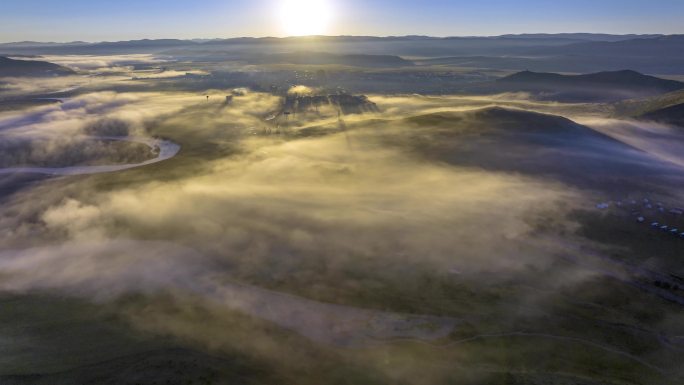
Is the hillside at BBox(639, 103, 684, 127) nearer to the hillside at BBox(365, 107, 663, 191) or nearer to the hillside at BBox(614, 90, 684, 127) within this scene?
the hillside at BBox(614, 90, 684, 127)

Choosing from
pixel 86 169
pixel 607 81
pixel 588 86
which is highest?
pixel 607 81

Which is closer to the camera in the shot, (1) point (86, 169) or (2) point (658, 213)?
(2) point (658, 213)

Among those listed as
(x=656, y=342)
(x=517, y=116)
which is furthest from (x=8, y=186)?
(x=517, y=116)

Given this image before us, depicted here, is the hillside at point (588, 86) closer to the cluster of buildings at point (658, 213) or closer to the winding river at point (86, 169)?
the cluster of buildings at point (658, 213)

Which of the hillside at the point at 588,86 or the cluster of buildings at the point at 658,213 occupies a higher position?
the hillside at the point at 588,86

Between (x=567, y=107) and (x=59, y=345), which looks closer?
(x=59, y=345)

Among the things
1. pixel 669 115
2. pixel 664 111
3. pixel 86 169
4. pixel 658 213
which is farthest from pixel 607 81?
pixel 86 169

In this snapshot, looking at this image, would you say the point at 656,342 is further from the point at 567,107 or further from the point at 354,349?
the point at 567,107

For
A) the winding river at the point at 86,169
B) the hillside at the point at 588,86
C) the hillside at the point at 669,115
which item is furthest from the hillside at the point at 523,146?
the hillside at the point at 588,86

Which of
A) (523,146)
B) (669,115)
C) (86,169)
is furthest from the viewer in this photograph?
(669,115)

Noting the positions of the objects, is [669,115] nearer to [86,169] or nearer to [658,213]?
[658,213]

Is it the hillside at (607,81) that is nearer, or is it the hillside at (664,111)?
the hillside at (664,111)
